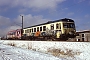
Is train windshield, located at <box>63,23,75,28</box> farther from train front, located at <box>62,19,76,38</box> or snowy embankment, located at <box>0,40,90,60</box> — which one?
snowy embankment, located at <box>0,40,90,60</box>

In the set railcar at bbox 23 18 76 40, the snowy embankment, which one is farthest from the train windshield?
the snowy embankment

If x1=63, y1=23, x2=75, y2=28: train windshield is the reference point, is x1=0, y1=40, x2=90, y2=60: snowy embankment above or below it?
below

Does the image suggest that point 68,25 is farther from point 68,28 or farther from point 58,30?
point 58,30

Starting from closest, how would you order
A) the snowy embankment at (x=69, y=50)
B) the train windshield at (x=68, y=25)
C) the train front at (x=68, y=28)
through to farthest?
the snowy embankment at (x=69, y=50) → the train front at (x=68, y=28) → the train windshield at (x=68, y=25)

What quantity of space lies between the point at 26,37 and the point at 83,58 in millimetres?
26233

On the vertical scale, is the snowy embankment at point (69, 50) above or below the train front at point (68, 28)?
below

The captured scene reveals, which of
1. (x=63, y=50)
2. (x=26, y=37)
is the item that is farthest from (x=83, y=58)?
(x=26, y=37)

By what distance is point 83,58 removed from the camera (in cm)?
1339

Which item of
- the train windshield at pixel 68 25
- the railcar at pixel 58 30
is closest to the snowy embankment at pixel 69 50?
the railcar at pixel 58 30

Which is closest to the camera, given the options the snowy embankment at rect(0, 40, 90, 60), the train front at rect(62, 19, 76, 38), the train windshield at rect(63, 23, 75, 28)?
the snowy embankment at rect(0, 40, 90, 60)

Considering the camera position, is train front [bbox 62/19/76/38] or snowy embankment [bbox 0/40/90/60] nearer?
snowy embankment [bbox 0/40/90/60]

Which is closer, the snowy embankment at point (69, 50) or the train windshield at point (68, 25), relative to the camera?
the snowy embankment at point (69, 50)

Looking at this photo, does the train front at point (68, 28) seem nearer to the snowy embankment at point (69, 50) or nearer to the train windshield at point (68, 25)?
the train windshield at point (68, 25)

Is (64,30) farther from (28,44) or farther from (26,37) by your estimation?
(26,37)
